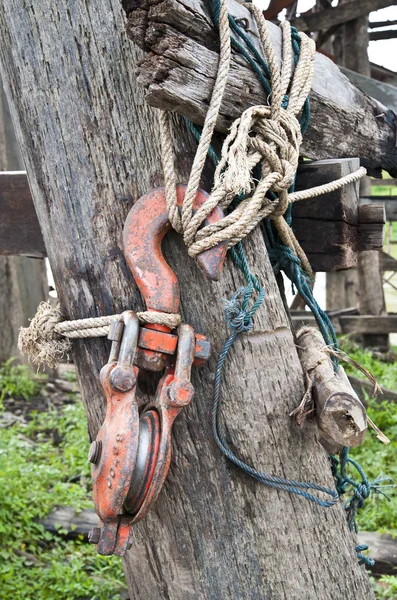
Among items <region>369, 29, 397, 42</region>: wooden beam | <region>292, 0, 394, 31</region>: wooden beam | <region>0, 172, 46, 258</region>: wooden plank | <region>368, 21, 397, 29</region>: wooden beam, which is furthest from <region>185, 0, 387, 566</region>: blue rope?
<region>368, 21, 397, 29</region>: wooden beam

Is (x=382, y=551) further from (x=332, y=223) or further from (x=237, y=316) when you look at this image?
(x=237, y=316)

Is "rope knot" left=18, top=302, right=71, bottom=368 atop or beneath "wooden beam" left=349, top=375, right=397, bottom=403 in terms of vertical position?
atop

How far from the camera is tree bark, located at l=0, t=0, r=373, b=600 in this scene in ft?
4.88

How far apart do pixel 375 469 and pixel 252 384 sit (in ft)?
9.49

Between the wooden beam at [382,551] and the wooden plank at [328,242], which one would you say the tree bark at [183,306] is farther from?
the wooden beam at [382,551]

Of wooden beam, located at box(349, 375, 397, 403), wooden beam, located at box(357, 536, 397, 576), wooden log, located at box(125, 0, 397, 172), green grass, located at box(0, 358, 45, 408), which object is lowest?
wooden beam, located at box(357, 536, 397, 576)

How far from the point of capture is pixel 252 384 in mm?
1528

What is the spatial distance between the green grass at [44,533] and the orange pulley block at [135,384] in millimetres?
1939

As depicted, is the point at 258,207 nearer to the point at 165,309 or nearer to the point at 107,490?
the point at 165,309

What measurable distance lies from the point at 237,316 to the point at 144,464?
1.27ft

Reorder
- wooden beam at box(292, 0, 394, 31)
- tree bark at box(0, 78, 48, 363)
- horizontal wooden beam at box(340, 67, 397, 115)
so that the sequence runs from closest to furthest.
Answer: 1. horizontal wooden beam at box(340, 67, 397, 115)
2. wooden beam at box(292, 0, 394, 31)
3. tree bark at box(0, 78, 48, 363)

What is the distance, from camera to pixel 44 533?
3537 millimetres

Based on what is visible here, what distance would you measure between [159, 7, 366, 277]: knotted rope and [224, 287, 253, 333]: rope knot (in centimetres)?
13

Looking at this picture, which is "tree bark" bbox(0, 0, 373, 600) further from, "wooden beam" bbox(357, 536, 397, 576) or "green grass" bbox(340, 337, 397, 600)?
"wooden beam" bbox(357, 536, 397, 576)
